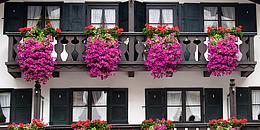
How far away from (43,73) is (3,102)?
81.9 inches

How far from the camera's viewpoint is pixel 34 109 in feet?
57.1

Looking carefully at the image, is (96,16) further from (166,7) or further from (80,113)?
(80,113)

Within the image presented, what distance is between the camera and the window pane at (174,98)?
18344 millimetres

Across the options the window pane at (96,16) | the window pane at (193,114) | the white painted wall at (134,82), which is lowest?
the window pane at (193,114)

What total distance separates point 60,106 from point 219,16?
19.1 ft

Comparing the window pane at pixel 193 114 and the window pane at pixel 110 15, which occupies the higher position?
the window pane at pixel 110 15

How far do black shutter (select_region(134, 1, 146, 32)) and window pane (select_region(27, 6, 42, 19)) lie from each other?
10.2ft

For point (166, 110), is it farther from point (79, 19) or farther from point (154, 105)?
point (79, 19)

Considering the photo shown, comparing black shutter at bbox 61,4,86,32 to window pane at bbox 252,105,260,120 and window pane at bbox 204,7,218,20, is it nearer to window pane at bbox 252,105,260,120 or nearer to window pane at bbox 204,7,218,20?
window pane at bbox 204,7,218,20

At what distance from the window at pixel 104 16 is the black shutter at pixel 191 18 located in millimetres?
2140

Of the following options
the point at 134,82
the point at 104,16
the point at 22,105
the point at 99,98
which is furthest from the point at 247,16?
the point at 22,105

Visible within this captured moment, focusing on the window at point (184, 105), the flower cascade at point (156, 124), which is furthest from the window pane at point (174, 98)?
the flower cascade at point (156, 124)

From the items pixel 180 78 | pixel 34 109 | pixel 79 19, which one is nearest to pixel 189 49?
pixel 180 78

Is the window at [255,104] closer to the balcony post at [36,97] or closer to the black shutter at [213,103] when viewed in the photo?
the black shutter at [213,103]
